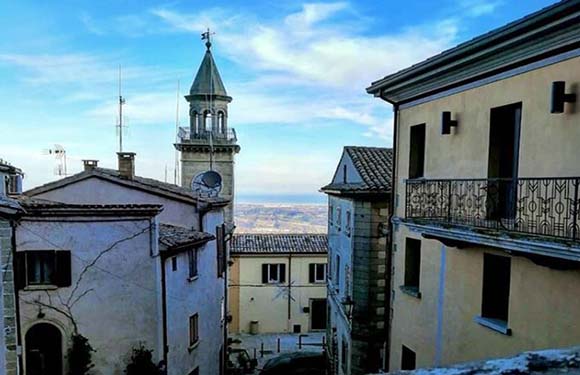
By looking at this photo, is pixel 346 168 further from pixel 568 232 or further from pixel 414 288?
pixel 568 232

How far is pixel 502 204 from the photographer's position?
756 centimetres

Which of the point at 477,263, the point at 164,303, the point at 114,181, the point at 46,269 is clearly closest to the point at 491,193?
the point at 477,263

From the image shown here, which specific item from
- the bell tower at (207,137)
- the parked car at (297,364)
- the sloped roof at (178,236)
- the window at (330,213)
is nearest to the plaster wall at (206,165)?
the bell tower at (207,137)

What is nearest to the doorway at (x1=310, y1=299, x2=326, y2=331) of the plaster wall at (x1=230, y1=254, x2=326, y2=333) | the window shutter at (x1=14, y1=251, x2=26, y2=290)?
the plaster wall at (x1=230, y1=254, x2=326, y2=333)

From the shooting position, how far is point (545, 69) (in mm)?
6383

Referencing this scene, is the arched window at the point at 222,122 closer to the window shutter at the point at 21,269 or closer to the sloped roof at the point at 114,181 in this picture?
the sloped roof at the point at 114,181

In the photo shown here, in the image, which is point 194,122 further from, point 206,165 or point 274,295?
point 274,295

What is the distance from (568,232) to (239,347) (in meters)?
23.5

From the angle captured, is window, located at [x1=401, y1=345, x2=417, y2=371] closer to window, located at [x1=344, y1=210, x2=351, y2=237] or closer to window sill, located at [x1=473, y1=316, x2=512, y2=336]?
window sill, located at [x1=473, y1=316, x2=512, y2=336]

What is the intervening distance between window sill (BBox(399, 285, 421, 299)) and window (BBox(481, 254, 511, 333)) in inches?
85.0

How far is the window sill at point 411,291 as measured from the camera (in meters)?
9.98

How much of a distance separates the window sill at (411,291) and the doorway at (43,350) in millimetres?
9126

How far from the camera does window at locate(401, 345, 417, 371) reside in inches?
410

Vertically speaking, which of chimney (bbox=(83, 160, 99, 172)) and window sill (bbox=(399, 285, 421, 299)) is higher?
chimney (bbox=(83, 160, 99, 172))
